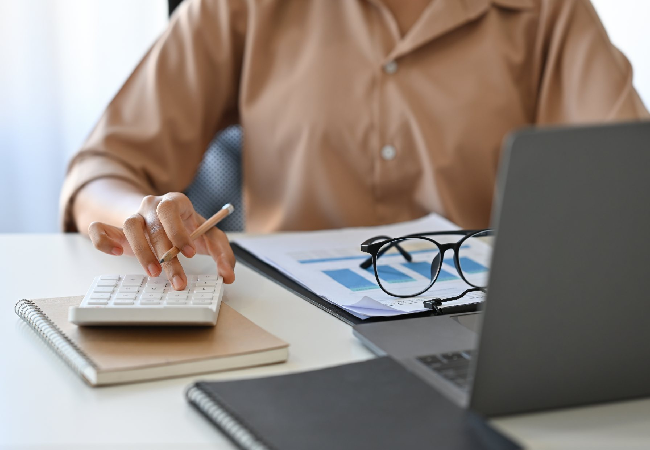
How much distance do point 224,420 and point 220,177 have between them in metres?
0.90

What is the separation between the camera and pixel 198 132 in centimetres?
119

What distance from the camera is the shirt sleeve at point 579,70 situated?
1115 mm

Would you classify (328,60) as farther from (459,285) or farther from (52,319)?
(52,319)

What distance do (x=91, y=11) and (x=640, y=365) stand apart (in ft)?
5.61

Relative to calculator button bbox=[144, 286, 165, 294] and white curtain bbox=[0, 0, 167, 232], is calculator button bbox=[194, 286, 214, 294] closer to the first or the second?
calculator button bbox=[144, 286, 165, 294]

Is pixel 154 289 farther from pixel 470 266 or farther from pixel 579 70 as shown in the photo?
pixel 579 70

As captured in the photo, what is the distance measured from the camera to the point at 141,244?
27.0 inches

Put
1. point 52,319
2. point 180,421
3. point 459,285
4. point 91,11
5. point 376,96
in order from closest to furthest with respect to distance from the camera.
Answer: point 180,421 < point 52,319 < point 459,285 < point 376,96 < point 91,11

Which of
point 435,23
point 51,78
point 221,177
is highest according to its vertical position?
point 435,23

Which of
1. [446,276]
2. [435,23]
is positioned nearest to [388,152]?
[435,23]

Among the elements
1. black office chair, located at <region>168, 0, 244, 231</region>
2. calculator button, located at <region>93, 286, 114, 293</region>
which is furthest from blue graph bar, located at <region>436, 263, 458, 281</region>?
black office chair, located at <region>168, 0, 244, 231</region>

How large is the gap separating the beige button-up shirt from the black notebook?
70 centimetres

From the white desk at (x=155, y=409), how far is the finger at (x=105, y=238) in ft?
0.35

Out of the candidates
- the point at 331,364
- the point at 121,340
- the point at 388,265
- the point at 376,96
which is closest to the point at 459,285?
the point at 388,265
